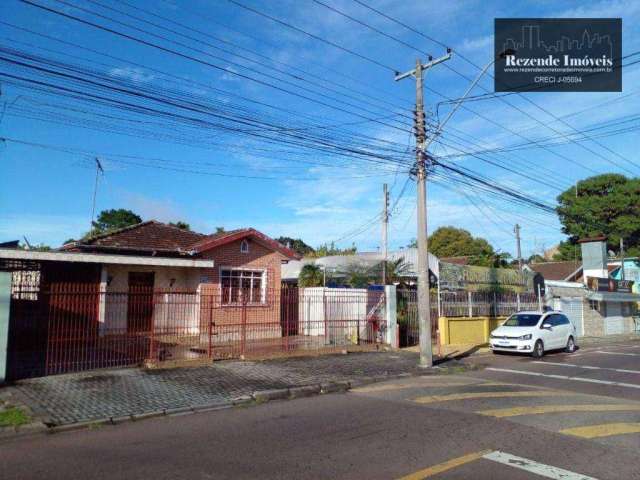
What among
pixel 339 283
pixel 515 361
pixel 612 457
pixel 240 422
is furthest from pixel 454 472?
pixel 339 283

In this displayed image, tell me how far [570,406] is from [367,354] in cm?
771

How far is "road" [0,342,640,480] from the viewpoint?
5.54 m

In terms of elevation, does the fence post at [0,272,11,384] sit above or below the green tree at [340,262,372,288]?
below

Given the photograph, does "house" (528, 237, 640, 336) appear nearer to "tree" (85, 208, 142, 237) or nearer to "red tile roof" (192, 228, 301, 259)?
"red tile roof" (192, 228, 301, 259)

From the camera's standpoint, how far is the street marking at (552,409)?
8.38 m

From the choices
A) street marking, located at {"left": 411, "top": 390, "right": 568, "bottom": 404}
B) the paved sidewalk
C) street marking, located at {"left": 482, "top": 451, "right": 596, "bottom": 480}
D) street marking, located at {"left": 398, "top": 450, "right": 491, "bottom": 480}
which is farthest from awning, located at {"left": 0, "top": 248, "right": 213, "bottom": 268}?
street marking, located at {"left": 482, "top": 451, "right": 596, "bottom": 480}

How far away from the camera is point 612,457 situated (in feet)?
19.7

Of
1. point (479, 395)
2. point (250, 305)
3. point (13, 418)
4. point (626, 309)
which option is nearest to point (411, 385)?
point (479, 395)

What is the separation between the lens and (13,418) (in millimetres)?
7551

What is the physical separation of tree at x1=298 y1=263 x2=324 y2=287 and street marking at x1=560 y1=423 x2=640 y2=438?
17.9 m

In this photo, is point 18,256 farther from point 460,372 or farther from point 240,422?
point 460,372

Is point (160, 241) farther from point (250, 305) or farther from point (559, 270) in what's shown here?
point (559, 270)

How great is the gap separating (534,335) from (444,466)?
13387 millimetres

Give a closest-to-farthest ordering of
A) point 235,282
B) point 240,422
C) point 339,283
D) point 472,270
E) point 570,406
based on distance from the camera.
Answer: point 240,422, point 570,406, point 235,282, point 472,270, point 339,283
